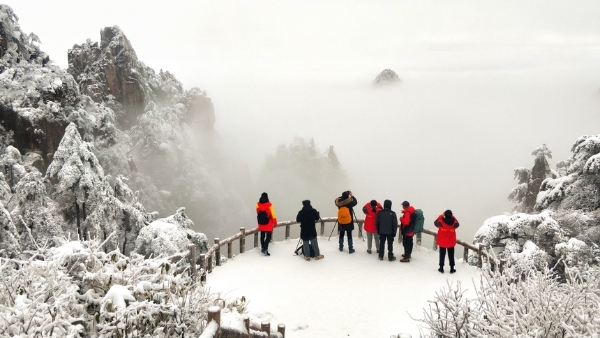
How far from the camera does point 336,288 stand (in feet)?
30.6

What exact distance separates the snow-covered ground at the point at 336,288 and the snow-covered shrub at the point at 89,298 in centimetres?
285

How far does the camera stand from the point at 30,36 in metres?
25.4

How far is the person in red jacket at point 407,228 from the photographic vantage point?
10.4 metres

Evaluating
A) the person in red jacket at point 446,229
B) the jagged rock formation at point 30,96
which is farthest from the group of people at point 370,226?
the jagged rock formation at point 30,96

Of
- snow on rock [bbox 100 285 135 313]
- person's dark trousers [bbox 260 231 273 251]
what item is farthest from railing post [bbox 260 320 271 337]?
person's dark trousers [bbox 260 231 273 251]

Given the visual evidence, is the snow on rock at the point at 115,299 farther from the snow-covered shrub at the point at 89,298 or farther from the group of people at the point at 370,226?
the group of people at the point at 370,226

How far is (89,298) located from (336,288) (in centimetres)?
599

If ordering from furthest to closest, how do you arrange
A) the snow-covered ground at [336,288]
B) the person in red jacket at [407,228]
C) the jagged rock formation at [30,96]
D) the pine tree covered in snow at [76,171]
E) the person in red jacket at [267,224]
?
the jagged rock formation at [30,96] < the pine tree covered in snow at [76,171] < the person in red jacket at [267,224] < the person in red jacket at [407,228] < the snow-covered ground at [336,288]

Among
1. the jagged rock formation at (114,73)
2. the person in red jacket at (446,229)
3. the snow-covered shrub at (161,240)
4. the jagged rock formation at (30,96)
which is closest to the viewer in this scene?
the person in red jacket at (446,229)

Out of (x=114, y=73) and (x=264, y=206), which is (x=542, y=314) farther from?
(x=114, y=73)

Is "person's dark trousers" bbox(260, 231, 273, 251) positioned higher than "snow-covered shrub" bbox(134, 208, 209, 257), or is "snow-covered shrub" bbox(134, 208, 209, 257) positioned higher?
"person's dark trousers" bbox(260, 231, 273, 251)

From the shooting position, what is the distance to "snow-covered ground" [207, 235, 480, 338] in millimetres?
7973

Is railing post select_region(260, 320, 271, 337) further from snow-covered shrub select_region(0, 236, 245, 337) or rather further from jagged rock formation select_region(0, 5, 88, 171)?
jagged rock formation select_region(0, 5, 88, 171)

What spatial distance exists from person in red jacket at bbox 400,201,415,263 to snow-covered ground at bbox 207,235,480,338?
0.27 meters
